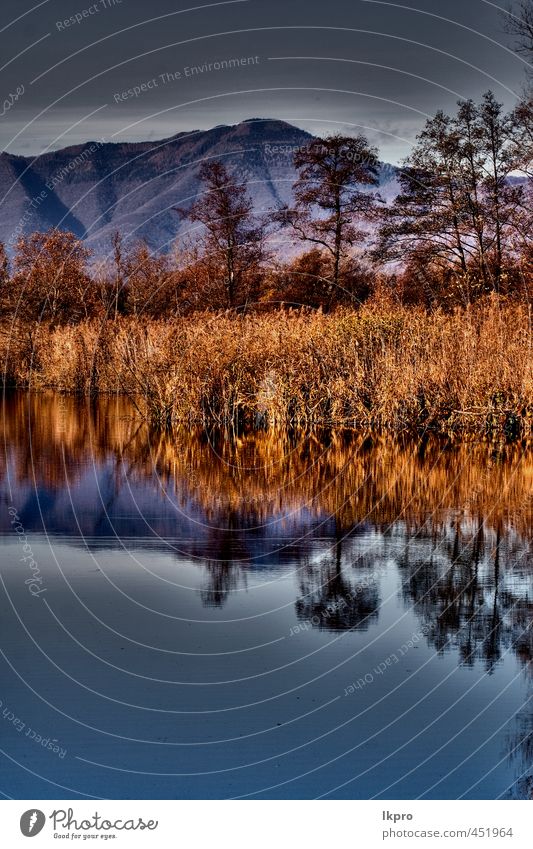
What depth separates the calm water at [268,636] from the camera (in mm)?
6328

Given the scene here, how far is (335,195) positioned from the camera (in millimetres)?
45156

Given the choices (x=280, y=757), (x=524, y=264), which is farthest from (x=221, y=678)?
(x=524, y=264)

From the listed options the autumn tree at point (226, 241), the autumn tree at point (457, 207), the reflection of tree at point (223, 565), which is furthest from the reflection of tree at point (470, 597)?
the autumn tree at point (226, 241)

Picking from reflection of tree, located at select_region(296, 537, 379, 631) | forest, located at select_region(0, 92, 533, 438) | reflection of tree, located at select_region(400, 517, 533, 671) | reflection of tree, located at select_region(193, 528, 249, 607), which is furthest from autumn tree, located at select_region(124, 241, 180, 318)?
reflection of tree, located at select_region(296, 537, 379, 631)

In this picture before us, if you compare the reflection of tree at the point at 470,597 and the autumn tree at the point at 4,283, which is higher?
the autumn tree at the point at 4,283

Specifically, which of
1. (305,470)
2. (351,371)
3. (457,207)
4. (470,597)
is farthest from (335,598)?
(457,207)

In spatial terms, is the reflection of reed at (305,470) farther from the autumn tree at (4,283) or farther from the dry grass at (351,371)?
the autumn tree at (4,283)

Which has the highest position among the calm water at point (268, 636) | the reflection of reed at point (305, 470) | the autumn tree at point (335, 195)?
the autumn tree at point (335, 195)

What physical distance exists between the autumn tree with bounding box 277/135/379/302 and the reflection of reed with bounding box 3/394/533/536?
2262cm

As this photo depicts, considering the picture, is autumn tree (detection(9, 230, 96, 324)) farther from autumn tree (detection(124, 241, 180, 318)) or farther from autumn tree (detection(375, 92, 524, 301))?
autumn tree (detection(375, 92, 524, 301))

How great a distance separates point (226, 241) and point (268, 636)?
41.8 metres

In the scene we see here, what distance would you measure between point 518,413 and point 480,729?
14713mm

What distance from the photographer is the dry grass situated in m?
20.7

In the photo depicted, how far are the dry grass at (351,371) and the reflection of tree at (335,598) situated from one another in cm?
1046
